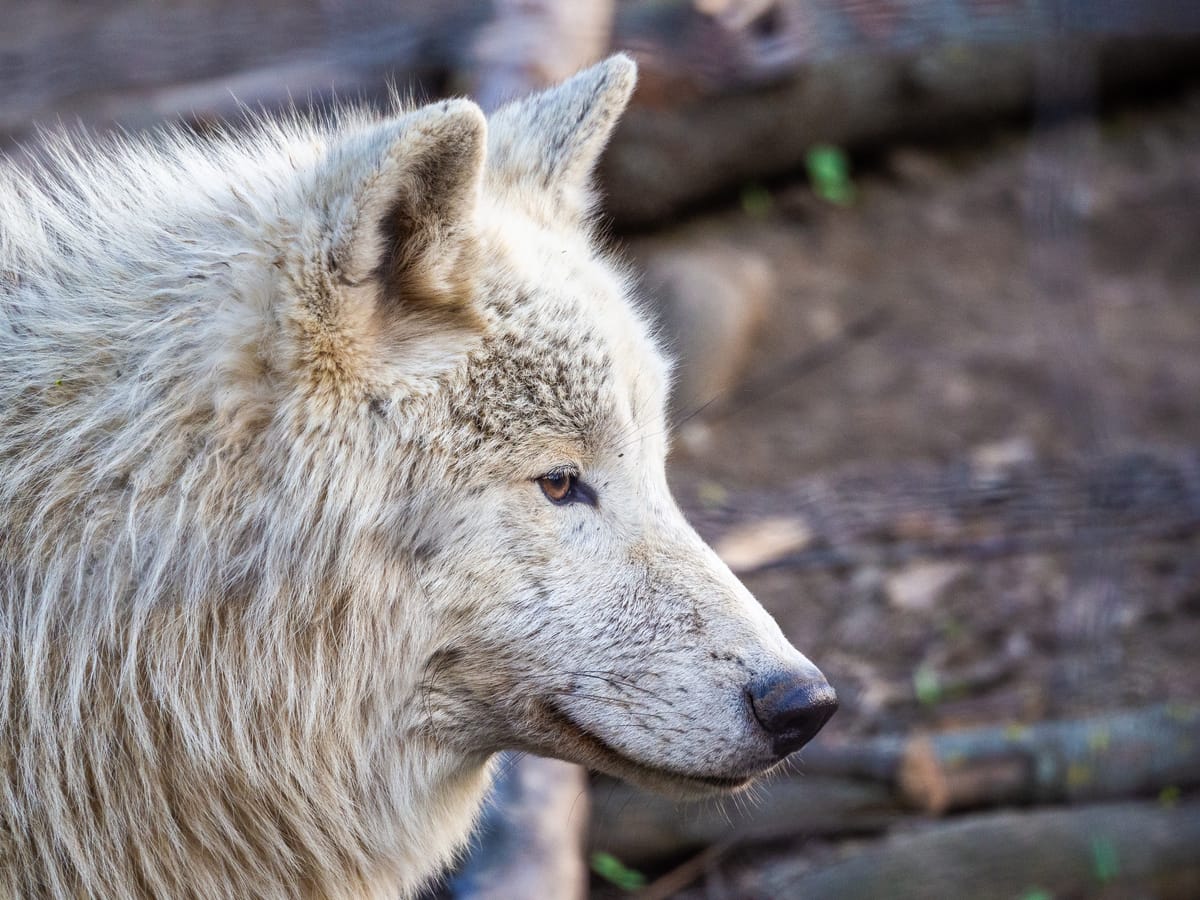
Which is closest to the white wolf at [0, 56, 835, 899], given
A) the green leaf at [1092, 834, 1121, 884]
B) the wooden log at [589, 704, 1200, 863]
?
the wooden log at [589, 704, 1200, 863]

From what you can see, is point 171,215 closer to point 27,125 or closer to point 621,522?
point 621,522

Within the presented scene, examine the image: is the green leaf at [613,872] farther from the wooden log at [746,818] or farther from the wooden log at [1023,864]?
the wooden log at [1023,864]

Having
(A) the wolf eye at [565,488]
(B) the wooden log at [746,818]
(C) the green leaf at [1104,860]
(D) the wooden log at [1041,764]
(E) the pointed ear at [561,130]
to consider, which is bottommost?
(C) the green leaf at [1104,860]

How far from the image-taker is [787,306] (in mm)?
7734

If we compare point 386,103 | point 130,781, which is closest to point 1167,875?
point 130,781

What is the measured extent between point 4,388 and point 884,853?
126 inches

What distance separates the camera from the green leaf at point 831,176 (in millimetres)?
8492

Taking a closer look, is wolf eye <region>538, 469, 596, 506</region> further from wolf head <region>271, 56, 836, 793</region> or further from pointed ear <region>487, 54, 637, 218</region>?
pointed ear <region>487, 54, 637, 218</region>

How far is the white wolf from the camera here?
97.3 inches

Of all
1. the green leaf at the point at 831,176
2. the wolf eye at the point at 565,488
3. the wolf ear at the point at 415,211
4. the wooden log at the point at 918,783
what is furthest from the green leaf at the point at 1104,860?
the green leaf at the point at 831,176

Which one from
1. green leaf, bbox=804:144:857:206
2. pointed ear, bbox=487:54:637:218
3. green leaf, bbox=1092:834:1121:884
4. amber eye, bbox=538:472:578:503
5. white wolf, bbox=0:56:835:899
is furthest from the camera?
green leaf, bbox=804:144:857:206

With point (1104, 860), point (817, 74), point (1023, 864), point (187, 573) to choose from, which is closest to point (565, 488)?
point (187, 573)

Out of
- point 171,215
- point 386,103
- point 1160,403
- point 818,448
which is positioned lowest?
point 1160,403

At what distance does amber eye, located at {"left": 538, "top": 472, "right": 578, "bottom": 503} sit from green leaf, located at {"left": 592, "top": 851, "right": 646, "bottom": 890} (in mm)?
1971
